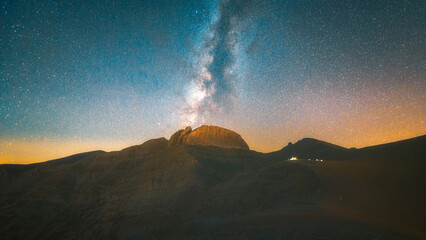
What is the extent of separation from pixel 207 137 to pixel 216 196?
19152mm

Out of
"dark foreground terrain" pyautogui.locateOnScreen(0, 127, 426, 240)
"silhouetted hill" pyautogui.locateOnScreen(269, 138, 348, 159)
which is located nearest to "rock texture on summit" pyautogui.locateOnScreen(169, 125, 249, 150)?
"dark foreground terrain" pyautogui.locateOnScreen(0, 127, 426, 240)

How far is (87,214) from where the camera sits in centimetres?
2389

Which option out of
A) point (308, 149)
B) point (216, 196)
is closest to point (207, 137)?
point (216, 196)

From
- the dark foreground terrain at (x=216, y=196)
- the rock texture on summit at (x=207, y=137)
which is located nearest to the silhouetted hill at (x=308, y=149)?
the dark foreground terrain at (x=216, y=196)

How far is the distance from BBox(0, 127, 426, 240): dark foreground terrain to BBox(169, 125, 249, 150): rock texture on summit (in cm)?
49

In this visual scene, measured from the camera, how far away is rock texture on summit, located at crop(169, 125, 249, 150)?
1454 inches

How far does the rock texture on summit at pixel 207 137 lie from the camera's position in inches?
1454

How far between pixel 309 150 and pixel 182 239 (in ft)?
116

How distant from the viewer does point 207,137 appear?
38.5 meters

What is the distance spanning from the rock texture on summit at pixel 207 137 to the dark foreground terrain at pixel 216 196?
0.49 metres

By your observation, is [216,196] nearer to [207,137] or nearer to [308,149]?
[207,137]

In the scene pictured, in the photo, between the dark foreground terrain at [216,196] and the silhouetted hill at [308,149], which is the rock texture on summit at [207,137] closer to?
the dark foreground terrain at [216,196]

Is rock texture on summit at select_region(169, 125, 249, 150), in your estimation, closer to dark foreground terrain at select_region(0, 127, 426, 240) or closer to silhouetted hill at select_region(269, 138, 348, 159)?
dark foreground terrain at select_region(0, 127, 426, 240)

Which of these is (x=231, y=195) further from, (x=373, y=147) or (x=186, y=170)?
(x=373, y=147)
